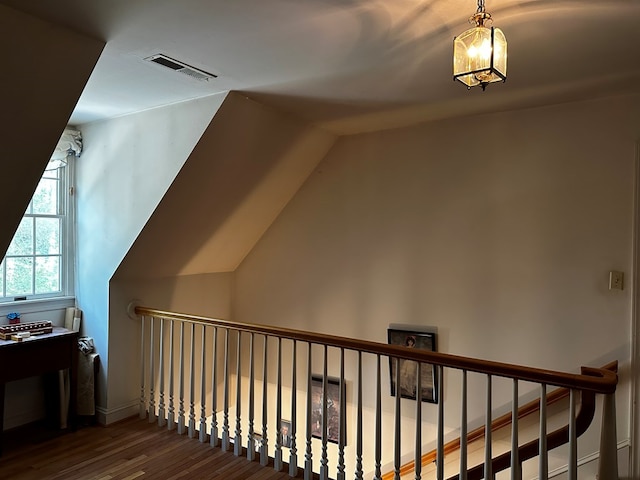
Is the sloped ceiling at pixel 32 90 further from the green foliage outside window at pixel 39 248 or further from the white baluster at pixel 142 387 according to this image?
the white baluster at pixel 142 387

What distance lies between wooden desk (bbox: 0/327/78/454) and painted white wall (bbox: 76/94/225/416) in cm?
20

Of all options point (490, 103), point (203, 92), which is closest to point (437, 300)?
point (490, 103)

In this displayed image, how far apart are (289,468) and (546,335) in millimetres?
1966

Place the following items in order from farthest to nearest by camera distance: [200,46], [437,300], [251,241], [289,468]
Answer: [251,241] < [437,300] < [289,468] < [200,46]

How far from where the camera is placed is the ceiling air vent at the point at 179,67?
233 centimetres

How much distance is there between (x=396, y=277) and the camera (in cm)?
378

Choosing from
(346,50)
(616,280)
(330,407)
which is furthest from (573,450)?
(330,407)

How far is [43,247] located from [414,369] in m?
3.17

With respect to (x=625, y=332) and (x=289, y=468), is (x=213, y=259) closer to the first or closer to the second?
(x=289, y=468)

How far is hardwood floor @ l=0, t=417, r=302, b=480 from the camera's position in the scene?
108 inches

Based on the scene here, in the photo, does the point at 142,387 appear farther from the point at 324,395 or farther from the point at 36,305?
the point at 324,395

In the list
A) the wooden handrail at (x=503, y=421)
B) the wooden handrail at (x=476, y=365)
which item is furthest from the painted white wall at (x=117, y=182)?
the wooden handrail at (x=503, y=421)

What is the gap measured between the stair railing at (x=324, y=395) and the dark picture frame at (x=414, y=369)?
0.40 ft

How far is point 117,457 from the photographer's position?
2.95 m
